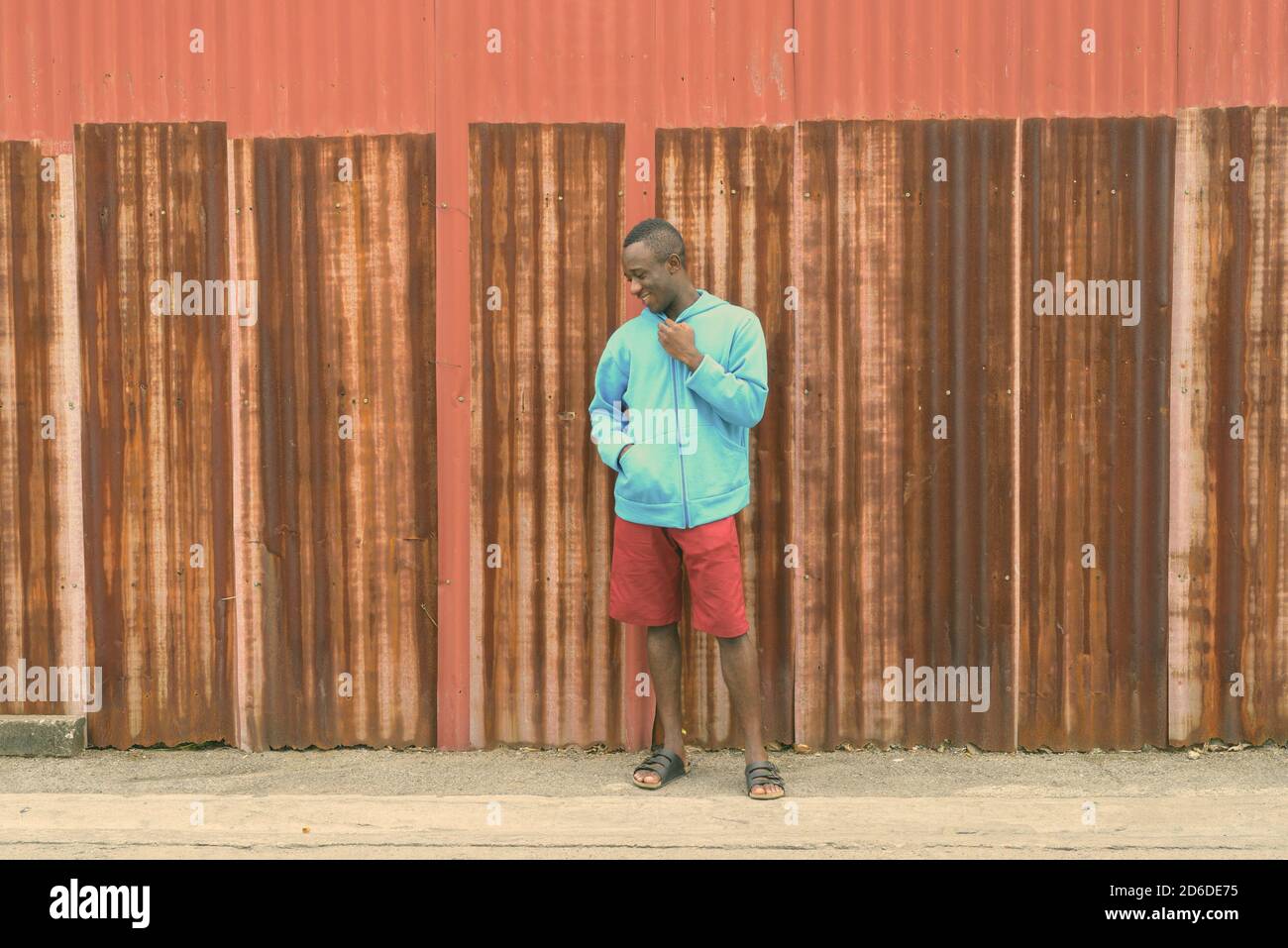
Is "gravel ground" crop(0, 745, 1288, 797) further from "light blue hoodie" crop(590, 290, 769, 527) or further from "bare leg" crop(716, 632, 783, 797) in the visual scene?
"light blue hoodie" crop(590, 290, 769, 527)

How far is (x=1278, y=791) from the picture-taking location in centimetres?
473

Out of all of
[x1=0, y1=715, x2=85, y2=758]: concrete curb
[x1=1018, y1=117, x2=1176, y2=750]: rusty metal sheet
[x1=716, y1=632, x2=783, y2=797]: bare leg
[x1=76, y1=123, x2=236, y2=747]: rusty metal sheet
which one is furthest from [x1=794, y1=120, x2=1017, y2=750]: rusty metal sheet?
[x1=0, y1=715, x2=85, y2=758]: concrete curb

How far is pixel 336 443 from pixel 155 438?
74 cm

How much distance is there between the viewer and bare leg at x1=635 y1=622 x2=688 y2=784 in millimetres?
4953

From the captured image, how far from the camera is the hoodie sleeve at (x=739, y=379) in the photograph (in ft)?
15.0

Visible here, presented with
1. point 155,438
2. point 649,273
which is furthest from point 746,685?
point 155,438

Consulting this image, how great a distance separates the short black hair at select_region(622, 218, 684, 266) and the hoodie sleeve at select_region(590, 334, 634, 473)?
1.23 feet

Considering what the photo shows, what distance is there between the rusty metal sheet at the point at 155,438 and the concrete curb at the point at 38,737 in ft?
0.35

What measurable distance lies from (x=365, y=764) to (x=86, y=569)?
140 cm

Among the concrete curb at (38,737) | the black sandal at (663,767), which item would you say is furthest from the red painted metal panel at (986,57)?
the concrete curb at (38,737)

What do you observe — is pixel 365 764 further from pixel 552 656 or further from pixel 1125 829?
pixel 1125 829

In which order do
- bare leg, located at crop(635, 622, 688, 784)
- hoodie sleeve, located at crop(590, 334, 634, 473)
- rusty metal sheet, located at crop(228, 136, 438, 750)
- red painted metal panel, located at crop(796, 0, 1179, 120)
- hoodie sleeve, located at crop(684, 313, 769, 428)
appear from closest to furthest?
Answer: hoodie sleeve, located at crop(684, 313, 769, 428) < hoodie sleeve, located at crop(590, 334, 634, 473) < bare leg, located at crop(635, 622, 688, 784) < red painted metal panel, located at crop(796, 0, 1179, 120) < rusty metal sheet, located at crop(228, 136, 438, 750)

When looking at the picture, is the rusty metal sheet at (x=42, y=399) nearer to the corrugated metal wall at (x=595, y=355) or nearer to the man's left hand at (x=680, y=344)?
the corrugated metal wall at (x=595, y=355)

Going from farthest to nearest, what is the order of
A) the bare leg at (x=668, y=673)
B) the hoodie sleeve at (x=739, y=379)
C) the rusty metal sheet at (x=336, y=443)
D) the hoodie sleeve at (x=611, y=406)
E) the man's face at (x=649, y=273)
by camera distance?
1. the rusty metal sheet at (x=336, y=443)
2. the bare leg at (x=668, y=673)
3. the hoodie sleeve at (x=611, y=406)
4. the man's face at (x=649, y=273)
5. the hoodie sleeve at (x=739, y=379)
